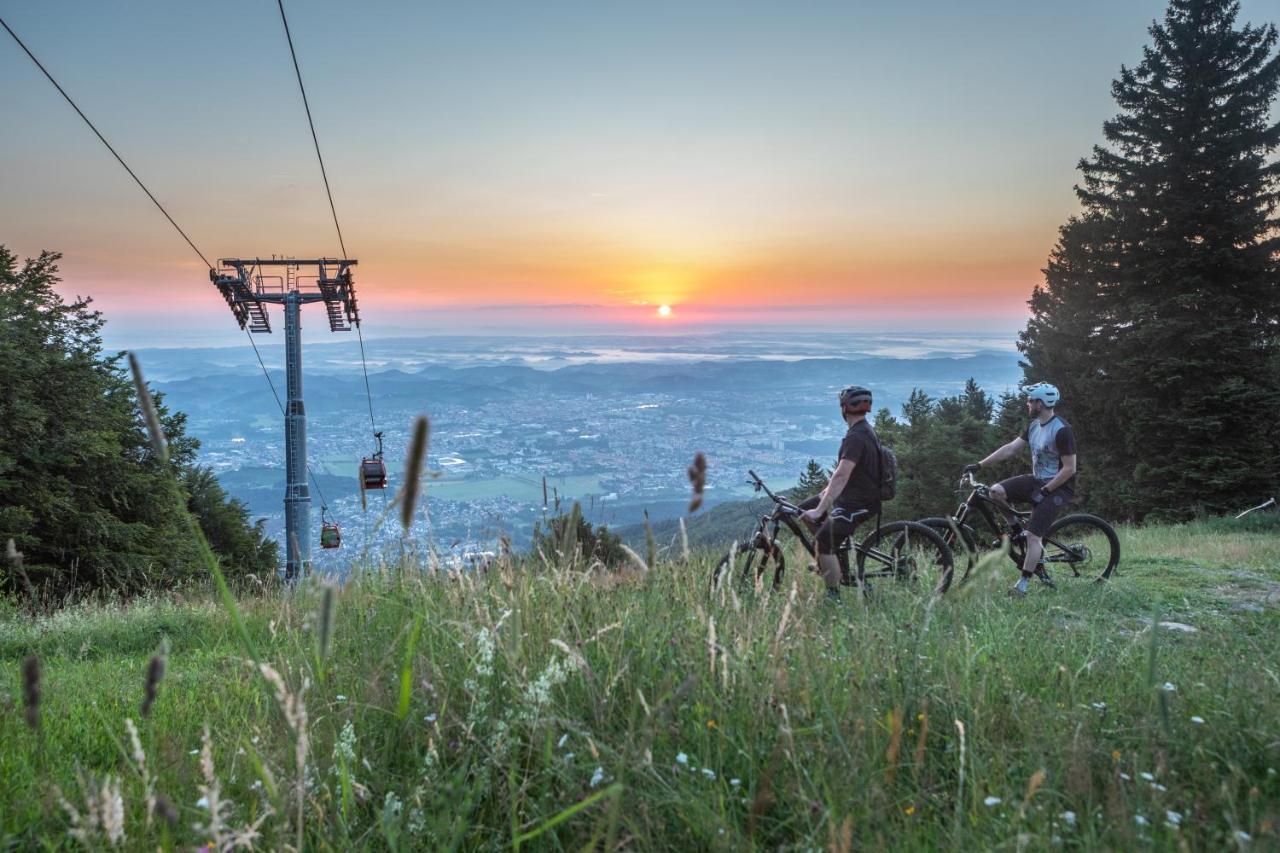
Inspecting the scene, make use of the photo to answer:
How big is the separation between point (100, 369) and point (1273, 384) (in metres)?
47.6

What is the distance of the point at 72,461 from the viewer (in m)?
27.0

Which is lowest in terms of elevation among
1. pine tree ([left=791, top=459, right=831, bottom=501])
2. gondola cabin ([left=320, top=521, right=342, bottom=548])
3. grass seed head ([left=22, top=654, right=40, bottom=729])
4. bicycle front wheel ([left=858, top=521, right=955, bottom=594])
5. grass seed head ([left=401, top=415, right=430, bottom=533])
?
pine tree ([left=791, top=459, right=831, bottom=501])

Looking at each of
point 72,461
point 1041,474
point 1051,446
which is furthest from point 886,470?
point 72,461

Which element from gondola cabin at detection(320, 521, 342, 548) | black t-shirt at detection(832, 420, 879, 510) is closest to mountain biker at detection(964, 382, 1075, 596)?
black t-shirt at detection(832, 420, 879, 510)

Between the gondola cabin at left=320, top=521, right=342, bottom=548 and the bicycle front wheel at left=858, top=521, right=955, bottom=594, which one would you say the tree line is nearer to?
Result: the gondola cabin at left=320, top=521, right=342, bottom=548

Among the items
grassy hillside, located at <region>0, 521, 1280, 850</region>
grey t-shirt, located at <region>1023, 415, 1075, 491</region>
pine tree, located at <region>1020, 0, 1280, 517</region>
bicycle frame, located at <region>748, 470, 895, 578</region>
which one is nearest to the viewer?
grassy hillside, located at <region>0, 521, 1280, 850</region>

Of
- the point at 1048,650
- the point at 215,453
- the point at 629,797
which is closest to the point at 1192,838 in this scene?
the point at 629,797

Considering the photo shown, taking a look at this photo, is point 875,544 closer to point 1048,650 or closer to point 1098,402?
point 1048,650

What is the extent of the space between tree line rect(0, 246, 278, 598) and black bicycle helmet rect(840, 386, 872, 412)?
21688 millimetres

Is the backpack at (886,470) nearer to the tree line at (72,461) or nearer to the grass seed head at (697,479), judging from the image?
the grass seed head at (697,479)

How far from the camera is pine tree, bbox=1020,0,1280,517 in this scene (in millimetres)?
31906

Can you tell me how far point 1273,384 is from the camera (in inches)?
1244

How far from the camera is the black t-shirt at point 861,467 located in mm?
6836

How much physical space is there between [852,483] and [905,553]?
1289mm
